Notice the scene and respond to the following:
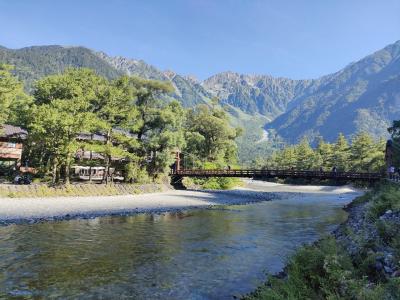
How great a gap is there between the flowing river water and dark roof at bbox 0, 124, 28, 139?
26816 millimetres

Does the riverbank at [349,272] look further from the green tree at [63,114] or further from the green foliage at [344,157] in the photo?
the green foliage at [344,157]

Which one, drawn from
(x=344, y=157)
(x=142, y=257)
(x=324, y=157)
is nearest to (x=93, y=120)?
(x=142, y=257)

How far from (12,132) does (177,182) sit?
91.7ft

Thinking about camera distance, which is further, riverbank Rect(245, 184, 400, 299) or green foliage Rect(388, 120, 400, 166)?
green foliage Rect(388, 120, 400, 166)

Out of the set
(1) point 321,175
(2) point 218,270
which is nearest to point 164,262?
(2) point 218,270

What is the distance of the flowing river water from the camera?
39.3 ft

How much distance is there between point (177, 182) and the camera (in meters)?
65.4

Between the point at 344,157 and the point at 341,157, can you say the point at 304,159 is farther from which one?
the point at 344,157

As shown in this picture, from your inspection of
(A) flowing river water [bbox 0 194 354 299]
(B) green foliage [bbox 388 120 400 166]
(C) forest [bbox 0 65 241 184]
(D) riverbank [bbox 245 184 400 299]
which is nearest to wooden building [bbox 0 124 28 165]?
(C) forest [bbox 0 65 241 184]

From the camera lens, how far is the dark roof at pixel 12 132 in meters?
46.6

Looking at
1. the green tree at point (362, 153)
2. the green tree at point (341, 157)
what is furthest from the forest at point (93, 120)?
the green tree at point (341, 157)

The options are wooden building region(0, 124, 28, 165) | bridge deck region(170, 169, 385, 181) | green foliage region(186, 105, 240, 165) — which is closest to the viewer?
wooden building region(0, 124, 28, 165)

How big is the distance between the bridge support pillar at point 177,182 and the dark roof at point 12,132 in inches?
987

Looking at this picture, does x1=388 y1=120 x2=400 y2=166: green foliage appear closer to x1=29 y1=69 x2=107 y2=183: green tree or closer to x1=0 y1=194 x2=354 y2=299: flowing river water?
x1=0 y1=194 x2=354 y2=299: flowing river water
